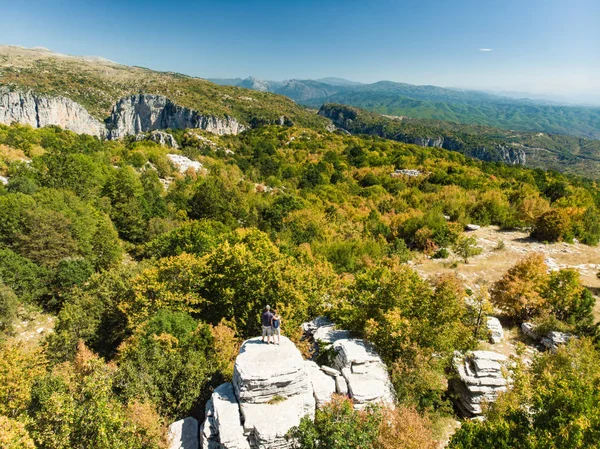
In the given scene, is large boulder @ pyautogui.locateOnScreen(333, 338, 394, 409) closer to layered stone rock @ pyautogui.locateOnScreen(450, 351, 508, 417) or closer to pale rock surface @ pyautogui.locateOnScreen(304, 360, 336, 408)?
pale rock surface @ pyautogui.locateOnScreen(304, 360, 336, 408)

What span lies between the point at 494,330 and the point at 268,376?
1517 centimetres

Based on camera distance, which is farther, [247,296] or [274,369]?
[247,296]

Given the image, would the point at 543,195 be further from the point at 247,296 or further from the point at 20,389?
the point at 20,389

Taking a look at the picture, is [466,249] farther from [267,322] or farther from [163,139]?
[163,139]

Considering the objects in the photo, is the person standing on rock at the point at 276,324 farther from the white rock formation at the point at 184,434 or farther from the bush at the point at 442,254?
the bush at the point at 442,254

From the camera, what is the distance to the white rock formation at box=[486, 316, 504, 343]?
66.7ft

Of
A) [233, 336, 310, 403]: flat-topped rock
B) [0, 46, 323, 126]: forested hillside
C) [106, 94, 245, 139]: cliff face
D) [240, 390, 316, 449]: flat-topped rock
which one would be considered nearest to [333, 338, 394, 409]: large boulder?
[240, 390, 316, 449]: flat-topped rock

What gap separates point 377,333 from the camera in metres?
16.7

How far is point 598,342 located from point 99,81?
614 ft

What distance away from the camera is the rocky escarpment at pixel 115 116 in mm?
116812

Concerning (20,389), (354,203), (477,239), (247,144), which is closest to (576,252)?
(477,239)

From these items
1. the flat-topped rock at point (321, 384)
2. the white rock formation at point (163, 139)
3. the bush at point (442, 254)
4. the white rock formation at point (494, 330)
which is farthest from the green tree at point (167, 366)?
the white rock formation at point (163, 139)

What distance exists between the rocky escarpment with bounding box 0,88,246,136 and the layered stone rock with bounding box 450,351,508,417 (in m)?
110

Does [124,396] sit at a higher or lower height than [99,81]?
lower
